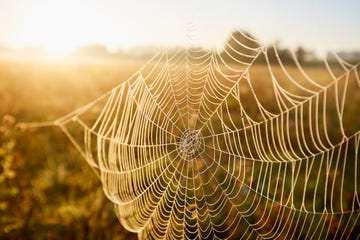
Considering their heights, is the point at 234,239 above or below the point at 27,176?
below

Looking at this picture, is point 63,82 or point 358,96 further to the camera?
point 63,82

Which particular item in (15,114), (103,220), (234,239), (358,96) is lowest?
(234,239)

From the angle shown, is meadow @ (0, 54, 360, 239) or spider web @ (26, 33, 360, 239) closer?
spider web @ (26, 33, 360, 239)

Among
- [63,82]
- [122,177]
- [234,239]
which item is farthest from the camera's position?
[63,82]

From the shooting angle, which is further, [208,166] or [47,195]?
[208,166]

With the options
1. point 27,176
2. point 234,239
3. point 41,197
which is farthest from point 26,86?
point 234,239

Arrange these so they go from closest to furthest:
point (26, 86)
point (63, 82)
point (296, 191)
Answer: point (296, 191)
point (26, 86)
point (63, 82)

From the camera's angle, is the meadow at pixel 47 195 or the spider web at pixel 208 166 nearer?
the spider web at pixel 208 166

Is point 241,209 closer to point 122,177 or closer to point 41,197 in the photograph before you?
point 122,177
